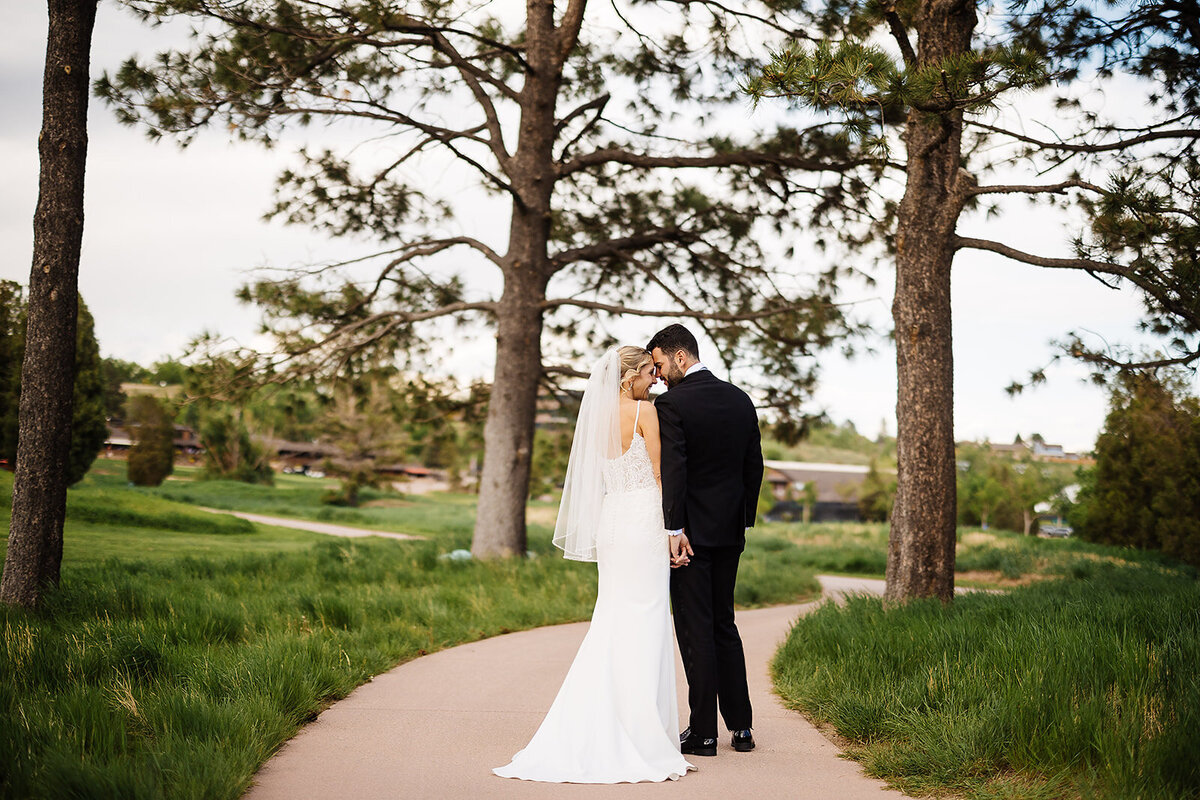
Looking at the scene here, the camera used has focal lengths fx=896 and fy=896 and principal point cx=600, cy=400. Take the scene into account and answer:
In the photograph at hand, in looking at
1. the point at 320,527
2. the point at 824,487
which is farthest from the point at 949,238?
the point at 824,487

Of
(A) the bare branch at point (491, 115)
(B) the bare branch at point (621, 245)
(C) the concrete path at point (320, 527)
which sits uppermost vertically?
(A) the bare branch at point (491, 115)

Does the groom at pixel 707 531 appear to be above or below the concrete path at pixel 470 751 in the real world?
above

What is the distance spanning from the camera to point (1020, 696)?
14.2 feet

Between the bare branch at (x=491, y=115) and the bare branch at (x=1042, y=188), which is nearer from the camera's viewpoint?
the bare branch at (x=1042, y=188)

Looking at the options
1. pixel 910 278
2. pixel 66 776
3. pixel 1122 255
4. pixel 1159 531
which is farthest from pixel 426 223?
pixel 1159 531

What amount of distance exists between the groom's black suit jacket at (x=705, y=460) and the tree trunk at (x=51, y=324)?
5.15 meters

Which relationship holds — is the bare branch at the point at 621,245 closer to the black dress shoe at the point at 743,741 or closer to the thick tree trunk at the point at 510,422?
the thick tree trunk at the point at 510,422

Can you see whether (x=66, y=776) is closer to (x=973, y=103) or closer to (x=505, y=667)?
(x=505, y=667)

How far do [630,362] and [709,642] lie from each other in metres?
1.66

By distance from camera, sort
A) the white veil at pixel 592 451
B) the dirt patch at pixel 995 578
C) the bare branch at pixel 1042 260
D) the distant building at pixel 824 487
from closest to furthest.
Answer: the white veil at pixel 592 451, the bare branch at pixel 1042 260, the dirt patch at pixel 995 578, the distant building at pixel 824 487

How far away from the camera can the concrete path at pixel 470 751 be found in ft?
13.4

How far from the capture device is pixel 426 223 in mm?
14164

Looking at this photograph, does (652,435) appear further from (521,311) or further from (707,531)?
(521,311)

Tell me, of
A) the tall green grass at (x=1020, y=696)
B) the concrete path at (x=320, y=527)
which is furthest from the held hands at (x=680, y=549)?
the concrete path at (x=320, y=527)
